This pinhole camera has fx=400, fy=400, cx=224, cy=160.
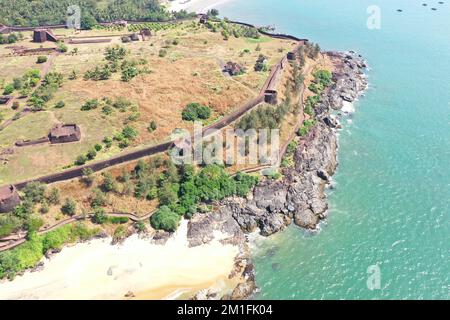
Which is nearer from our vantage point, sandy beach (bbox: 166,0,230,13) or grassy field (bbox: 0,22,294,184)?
grassy field (bbox: 0,22,294,184)

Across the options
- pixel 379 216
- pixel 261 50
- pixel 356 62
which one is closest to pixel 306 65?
pixel 261 50

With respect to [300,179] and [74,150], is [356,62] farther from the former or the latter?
[74,150]

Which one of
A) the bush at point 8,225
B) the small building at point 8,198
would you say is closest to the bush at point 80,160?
the small building at point 8,198

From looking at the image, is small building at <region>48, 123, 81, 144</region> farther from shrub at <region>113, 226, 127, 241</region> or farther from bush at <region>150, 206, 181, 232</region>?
bush at <region>150, 206, 181, 232</region>

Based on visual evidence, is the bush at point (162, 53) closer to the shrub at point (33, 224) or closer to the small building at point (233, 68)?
the small building at point (233, 68)

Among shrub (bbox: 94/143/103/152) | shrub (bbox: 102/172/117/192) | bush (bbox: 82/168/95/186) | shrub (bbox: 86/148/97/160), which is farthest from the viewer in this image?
shrub (bbox: 94/143/103/152)

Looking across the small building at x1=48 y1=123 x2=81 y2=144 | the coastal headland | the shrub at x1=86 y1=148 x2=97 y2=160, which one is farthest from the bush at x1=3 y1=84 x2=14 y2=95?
the coastal headland
